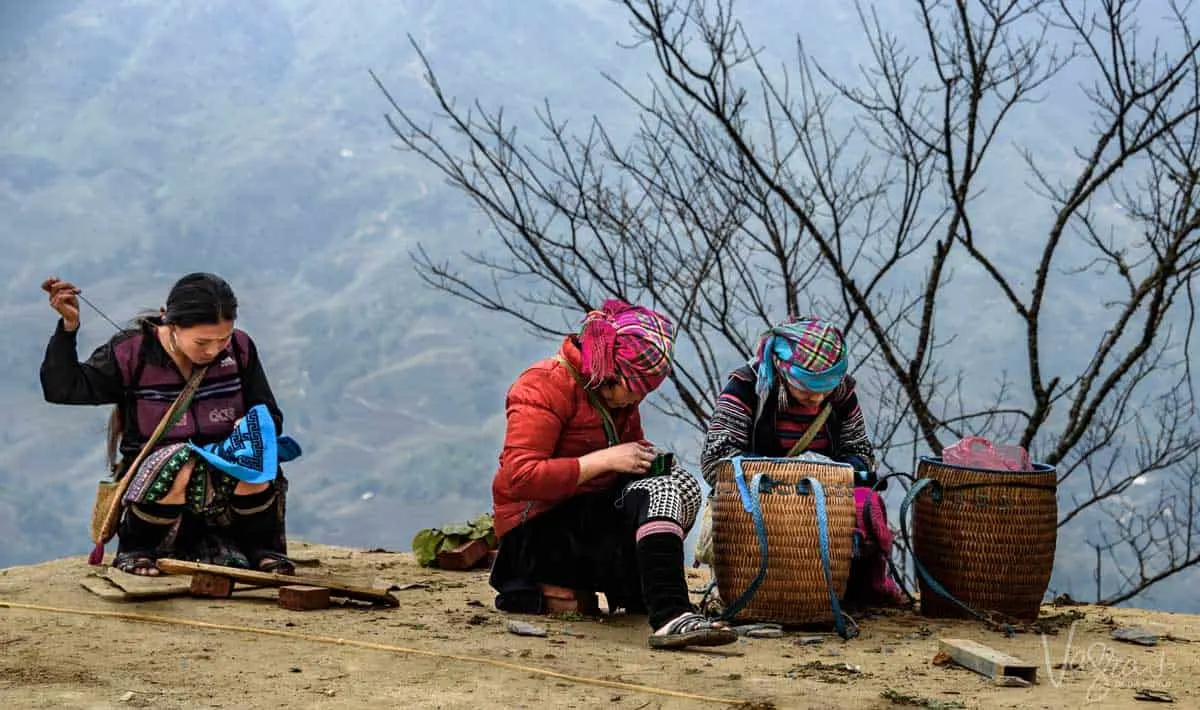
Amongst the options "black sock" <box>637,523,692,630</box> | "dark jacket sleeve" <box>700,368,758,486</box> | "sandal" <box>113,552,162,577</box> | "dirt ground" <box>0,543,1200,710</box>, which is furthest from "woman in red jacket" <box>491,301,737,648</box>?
"sandal" <box>113,552,162,577</box>

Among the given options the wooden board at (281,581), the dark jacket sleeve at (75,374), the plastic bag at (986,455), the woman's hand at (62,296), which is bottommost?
the wooden board at (281,581)

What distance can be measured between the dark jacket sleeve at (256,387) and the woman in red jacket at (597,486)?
4.43 ft

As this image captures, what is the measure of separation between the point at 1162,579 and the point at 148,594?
5431mm

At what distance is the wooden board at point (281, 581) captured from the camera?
491 centimetres

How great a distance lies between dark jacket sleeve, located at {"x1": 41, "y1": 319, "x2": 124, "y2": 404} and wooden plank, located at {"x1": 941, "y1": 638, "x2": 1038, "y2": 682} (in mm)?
3354

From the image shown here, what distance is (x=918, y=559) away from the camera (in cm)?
507

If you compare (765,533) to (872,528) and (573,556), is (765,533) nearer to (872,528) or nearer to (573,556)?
(872,528)

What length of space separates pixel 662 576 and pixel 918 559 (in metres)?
1.27

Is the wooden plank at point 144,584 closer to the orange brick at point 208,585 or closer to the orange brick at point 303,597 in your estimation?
the orange brick at point 208,585

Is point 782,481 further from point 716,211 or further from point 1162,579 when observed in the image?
point 1162,579

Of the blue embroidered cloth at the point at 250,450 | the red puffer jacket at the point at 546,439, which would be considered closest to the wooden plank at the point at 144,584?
the blue embroidered cloth at the point at 250,450

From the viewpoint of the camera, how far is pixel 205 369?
5.49 metres

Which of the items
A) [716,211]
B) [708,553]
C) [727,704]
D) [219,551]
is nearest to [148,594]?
[219,551]

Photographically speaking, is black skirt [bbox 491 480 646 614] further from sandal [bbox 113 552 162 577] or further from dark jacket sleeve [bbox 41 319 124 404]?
dark jacket sleeve [bbox 41 319 124 404]
